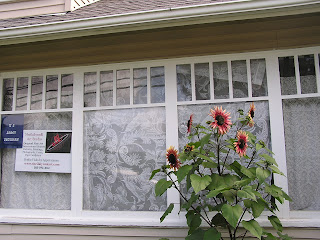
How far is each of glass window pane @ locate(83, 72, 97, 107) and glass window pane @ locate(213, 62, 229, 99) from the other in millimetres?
1243

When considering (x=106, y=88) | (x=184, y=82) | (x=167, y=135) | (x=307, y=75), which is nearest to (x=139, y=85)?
(x=106, y=88)

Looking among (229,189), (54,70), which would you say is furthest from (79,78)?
(229,189)

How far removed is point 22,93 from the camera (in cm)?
305

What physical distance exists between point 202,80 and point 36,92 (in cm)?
180

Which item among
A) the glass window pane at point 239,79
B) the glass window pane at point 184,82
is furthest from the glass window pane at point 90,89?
the glass window pane at point 239,79

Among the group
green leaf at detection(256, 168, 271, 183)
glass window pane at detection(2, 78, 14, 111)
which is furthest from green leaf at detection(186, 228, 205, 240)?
glass window pane at detection(2, 78, 14, 111)

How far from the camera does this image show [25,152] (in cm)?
293

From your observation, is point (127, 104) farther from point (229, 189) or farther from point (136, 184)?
point (229, 189)

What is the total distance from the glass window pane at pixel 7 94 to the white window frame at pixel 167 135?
0.47 feet

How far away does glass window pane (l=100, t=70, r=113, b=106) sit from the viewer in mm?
2852

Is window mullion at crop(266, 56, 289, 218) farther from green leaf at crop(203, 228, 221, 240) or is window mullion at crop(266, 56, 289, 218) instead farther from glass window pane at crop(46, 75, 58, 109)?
glass window pane at crop(46, 75, 58, 109)

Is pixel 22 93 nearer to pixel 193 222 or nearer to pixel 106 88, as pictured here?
pixel 106 88

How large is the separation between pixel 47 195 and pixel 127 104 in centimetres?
127

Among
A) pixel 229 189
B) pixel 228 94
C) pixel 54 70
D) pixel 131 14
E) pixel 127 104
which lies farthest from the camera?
pixel 54 70
